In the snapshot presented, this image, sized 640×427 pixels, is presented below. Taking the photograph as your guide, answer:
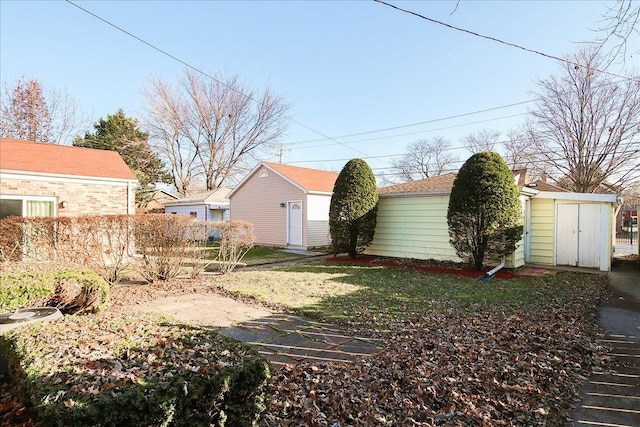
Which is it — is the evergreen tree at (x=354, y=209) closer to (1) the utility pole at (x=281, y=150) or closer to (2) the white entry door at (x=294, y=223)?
(2) the white entry door at (x=294, y=223)

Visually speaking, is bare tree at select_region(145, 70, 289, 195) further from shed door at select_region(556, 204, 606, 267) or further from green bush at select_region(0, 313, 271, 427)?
green bush at select_region(0, 313, 271, 427)

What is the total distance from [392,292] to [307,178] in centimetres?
1134

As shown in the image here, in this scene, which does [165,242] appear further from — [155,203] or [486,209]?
[155,203]

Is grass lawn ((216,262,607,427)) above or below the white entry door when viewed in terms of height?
below

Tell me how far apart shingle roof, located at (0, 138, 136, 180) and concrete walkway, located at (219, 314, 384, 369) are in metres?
9.44

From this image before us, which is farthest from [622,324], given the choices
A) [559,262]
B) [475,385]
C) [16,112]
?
[16,112]

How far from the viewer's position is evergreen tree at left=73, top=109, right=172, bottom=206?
1072 inches

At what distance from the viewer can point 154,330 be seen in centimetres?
274

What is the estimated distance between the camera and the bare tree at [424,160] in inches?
1430

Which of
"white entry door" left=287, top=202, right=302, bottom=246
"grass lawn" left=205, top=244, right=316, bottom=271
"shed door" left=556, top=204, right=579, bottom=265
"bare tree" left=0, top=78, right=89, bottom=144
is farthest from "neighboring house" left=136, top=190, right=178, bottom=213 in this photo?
"shed door" left=556, top=204, right=579, bottom=265

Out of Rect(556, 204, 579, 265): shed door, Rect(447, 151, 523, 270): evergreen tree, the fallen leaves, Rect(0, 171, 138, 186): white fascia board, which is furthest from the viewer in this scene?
Rect(556, 204, 579, 265): shed door

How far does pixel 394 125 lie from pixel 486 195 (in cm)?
1740

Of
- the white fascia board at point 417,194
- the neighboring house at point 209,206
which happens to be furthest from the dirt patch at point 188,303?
the neighboring house at point 209,206

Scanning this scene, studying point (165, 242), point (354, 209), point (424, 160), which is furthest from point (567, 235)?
point (424, 160)
